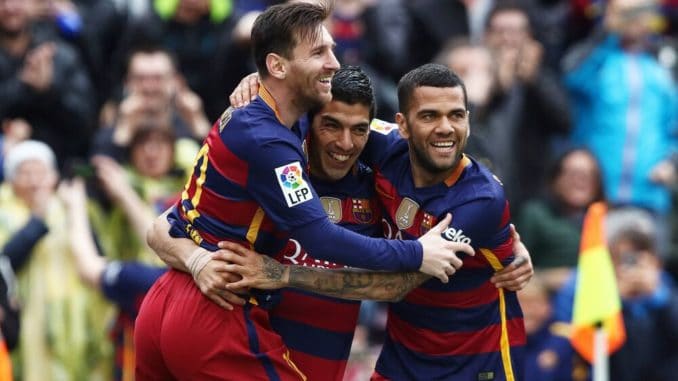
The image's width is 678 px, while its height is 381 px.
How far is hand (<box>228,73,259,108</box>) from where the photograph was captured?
7770 millimetres

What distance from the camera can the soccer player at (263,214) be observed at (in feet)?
24.6

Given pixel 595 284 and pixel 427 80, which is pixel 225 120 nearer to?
pixel 427 80

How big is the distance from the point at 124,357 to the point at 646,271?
3.64 metres

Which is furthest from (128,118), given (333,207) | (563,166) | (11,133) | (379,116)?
(333,207)

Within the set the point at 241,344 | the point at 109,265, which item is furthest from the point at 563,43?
the point at 241,344

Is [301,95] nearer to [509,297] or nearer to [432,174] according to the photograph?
[432,174]

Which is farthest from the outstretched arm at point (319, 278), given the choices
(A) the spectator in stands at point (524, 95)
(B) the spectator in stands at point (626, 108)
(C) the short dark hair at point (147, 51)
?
(B) the spectator in stands at point (626, 108)

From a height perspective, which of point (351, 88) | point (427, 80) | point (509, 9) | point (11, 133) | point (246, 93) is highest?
point (509, 9)

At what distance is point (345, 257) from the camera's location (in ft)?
24.7

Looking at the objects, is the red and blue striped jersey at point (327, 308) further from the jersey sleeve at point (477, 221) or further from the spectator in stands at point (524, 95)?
the spectator in stands at point (524, 95)

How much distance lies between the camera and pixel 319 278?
7918mm

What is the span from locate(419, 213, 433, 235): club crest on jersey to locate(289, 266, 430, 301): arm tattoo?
0.25 m

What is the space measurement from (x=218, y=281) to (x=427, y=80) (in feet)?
4.62

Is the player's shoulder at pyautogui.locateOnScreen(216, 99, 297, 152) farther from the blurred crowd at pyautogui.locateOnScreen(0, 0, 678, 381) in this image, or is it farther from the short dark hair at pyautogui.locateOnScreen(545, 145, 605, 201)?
the short dark hair at pyautogui.locateOnScreen(545, 145, 605, 201)
